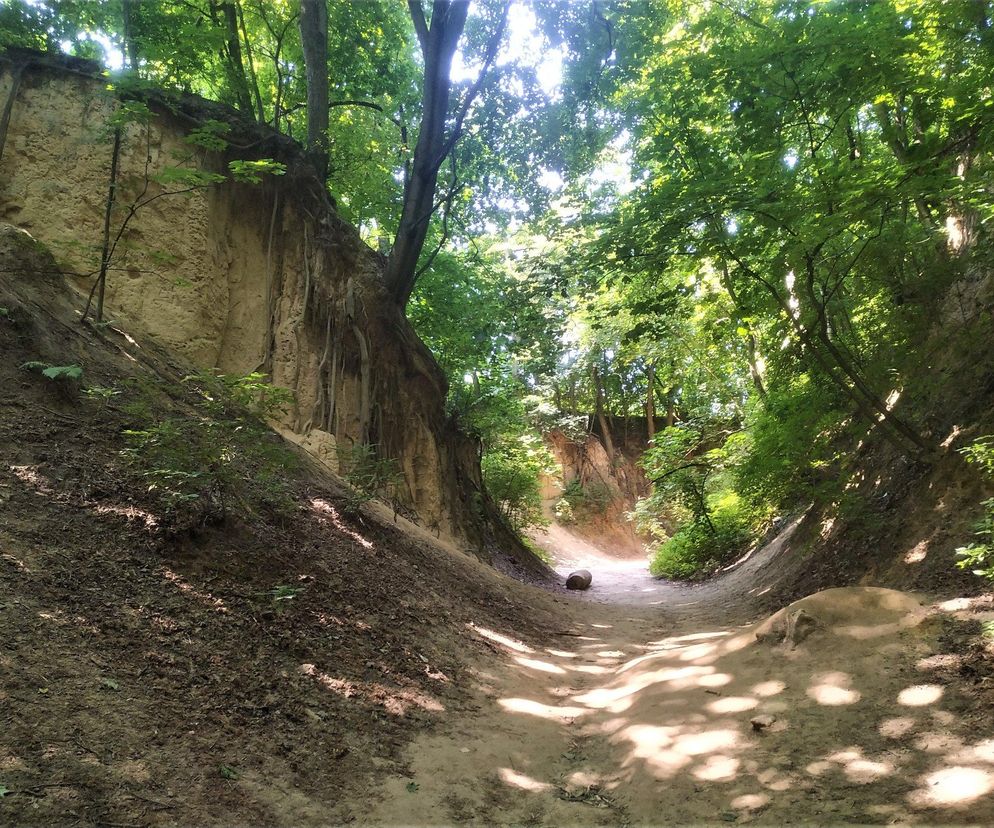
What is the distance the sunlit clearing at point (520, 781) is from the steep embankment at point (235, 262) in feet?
18.3

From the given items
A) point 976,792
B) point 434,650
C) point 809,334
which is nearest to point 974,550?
point 976,792

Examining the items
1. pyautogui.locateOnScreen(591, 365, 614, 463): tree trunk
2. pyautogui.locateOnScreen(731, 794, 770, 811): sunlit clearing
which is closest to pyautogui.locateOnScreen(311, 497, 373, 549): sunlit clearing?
pyautogui.locateOnScreen(731, 794, 770, 811): sunlit clearing

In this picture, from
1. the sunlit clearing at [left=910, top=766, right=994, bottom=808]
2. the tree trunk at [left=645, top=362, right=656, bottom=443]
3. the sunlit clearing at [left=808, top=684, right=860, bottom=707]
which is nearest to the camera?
the sunlit clearing at [left=910, top=766, right=994, bottom=808]

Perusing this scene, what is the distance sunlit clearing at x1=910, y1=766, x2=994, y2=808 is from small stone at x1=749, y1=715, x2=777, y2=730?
0.99 metres

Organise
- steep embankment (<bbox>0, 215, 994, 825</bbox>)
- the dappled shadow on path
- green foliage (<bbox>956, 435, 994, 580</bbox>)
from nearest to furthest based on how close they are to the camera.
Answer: steep embankment (<bbox>0, 215, 994, 825</bbox>), the dappled shadow on path, green foliage (<bbox>956, 435, 994, 580</bbox>)

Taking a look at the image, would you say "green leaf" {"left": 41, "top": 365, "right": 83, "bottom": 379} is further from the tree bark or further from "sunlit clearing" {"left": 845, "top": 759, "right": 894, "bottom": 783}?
the tree bark

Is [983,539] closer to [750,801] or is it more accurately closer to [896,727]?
[896,727]

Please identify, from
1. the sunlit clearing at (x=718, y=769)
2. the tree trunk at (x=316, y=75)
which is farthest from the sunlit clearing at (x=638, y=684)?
the tree trunk at (x=316, y=75)

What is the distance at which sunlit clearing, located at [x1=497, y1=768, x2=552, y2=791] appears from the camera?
353 cm

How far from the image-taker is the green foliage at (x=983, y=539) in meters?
3.52

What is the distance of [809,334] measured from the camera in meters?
6.31

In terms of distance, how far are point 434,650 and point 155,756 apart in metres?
2.93

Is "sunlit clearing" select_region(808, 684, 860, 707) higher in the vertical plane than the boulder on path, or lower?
lower

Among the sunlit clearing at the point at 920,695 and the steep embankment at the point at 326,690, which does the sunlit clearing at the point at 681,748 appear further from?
the sunlit clearing at the point at 920,695
